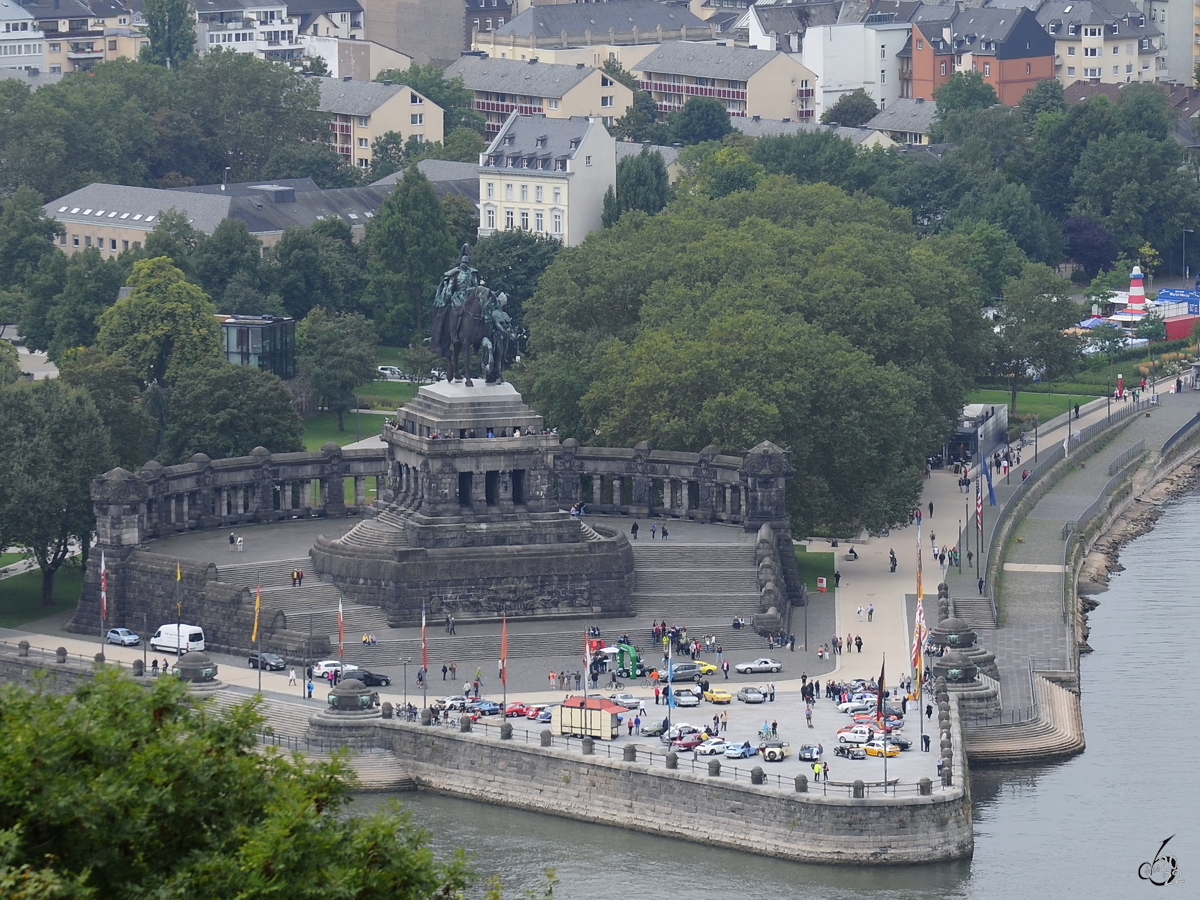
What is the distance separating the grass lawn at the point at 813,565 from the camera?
552 ft

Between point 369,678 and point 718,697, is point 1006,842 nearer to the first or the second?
point 718,697

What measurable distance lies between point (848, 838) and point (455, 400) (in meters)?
36.4

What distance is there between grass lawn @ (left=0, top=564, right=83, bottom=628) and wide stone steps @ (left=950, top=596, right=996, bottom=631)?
131 feet

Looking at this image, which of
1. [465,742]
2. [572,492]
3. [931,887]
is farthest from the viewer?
[572,492]

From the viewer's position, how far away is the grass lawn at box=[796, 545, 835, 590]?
16812 cm

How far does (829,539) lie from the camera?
178 meters

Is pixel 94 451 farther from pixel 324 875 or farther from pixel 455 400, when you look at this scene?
pixel 324 875

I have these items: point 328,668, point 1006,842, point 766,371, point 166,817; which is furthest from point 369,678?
point 166,817

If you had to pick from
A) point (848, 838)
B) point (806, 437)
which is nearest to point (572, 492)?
point (806, 437)

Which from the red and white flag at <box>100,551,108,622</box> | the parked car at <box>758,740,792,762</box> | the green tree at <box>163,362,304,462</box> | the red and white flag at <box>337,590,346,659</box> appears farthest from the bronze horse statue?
the parked car at <box>758,740,792,762</box>

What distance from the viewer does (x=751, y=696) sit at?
14412cm

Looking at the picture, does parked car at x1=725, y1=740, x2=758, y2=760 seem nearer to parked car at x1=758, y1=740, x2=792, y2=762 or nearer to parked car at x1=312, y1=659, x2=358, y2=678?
parked car at x1=758, y1=740, x2=792, y2=762

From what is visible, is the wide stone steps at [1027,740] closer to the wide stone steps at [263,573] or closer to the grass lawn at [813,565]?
the grass lawn at [813,565]

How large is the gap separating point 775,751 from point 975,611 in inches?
1173
